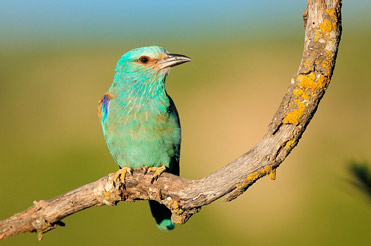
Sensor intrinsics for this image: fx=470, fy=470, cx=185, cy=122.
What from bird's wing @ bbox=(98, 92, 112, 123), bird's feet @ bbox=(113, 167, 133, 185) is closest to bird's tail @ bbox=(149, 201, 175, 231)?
bird's feet @ bbox=(113, 167, 133, 185)

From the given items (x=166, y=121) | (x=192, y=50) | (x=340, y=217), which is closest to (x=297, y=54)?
(x=192, y=50)

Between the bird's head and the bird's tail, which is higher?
the bird's head

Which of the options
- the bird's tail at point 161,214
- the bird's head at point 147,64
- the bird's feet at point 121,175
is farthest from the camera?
the bird's tail at point 161,214

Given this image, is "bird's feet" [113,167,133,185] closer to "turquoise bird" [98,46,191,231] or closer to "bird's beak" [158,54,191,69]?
"turquoise bird" [98,46,191,231]

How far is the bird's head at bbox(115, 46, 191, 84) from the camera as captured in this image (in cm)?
433

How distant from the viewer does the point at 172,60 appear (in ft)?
A: 14.1

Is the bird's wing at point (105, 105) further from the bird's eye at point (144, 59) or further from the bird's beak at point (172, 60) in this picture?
the bird's beak at point (172, 60)

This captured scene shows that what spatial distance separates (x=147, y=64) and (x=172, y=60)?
0.81 feet

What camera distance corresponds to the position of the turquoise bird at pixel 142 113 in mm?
4230

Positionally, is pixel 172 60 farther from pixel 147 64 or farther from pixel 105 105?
pixel 105 105

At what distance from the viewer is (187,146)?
11.9 meters

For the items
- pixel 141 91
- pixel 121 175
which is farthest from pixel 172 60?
pixel 121 175

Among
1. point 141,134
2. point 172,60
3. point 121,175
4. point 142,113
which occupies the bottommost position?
point 121,175

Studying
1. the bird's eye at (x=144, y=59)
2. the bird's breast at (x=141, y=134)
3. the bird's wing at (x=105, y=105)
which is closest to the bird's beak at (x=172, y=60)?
the bird's eye at (x=144, y=59)
